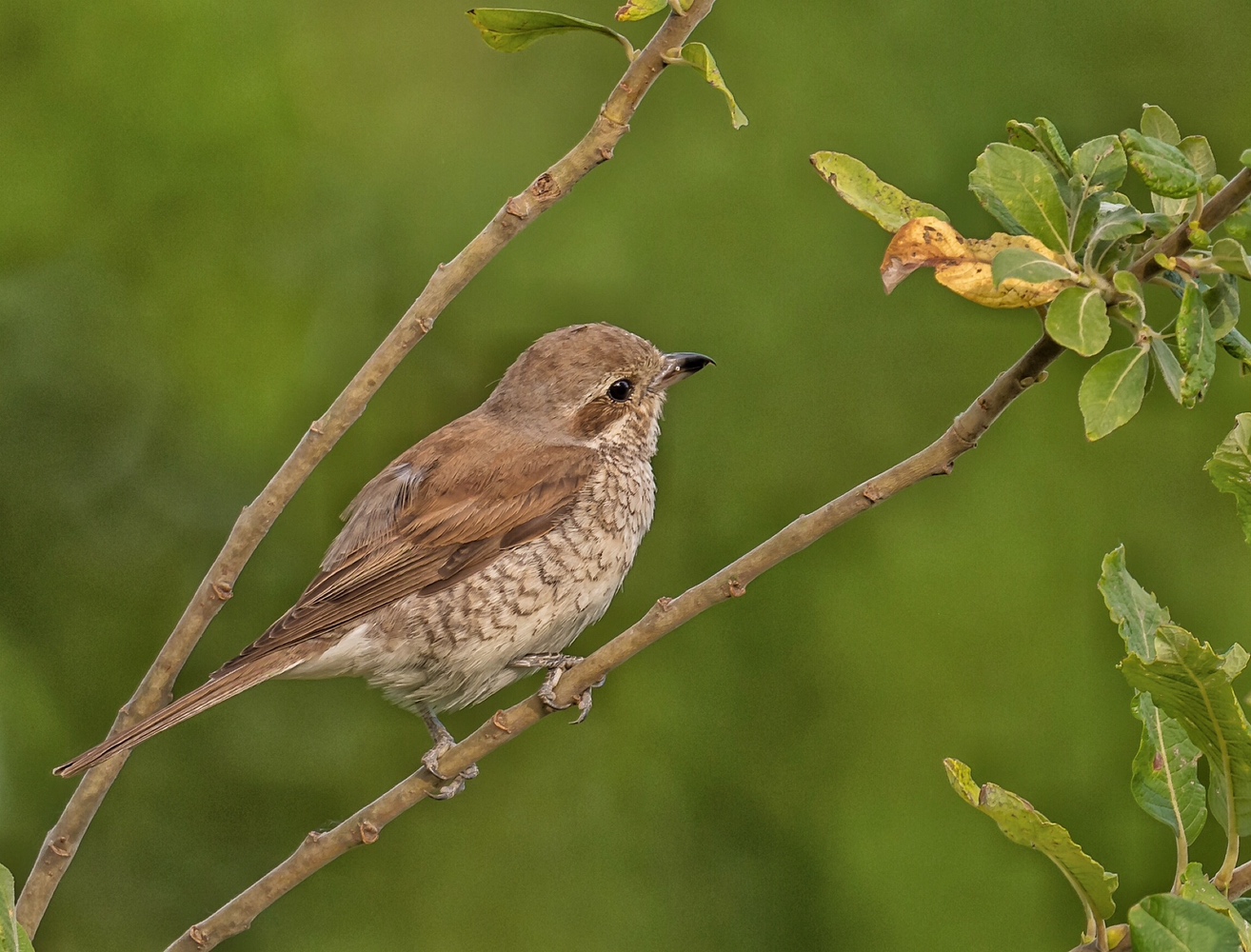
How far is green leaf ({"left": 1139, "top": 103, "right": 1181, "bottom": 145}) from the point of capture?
2004 mm

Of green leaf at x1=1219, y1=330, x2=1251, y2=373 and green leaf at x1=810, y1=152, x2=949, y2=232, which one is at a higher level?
green leaf at x1=810, y1=152, x2=949, y2=232

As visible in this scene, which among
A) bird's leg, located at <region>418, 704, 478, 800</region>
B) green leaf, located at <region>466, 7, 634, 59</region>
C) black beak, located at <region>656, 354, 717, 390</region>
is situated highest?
→ green leaf, located at <region>466, 7, 634, 59</region>

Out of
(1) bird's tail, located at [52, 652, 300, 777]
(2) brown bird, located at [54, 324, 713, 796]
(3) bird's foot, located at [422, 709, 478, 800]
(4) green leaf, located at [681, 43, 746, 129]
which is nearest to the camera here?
(4) green leaf, located at [681, 43, 746, 129]

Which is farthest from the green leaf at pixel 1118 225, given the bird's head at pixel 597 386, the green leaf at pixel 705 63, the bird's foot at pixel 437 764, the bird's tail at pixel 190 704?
the bird's head at pixel 597 386

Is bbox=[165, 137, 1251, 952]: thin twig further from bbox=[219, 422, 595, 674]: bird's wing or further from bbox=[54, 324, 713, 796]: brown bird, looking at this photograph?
bbox=[219, 422, 595, 674]: bird's wing

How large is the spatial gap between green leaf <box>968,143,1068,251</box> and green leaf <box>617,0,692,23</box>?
58 cm

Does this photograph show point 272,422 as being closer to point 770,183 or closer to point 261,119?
point 261,119

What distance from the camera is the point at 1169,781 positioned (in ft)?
6.88

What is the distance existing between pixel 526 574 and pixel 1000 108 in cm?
307

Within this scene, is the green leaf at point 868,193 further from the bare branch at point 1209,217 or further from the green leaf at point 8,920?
the green leaf at point 8,920

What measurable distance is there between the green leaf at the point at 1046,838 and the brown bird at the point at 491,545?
1.71 metres

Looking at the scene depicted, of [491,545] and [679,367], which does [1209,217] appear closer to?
[491,545]

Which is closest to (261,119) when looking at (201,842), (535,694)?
(201,842)

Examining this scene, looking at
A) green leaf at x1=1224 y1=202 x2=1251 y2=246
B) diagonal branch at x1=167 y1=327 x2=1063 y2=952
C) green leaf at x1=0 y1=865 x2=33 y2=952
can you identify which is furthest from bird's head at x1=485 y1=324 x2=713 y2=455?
green leaf at x1=1224 y1=202 x2=1251 y2=246
